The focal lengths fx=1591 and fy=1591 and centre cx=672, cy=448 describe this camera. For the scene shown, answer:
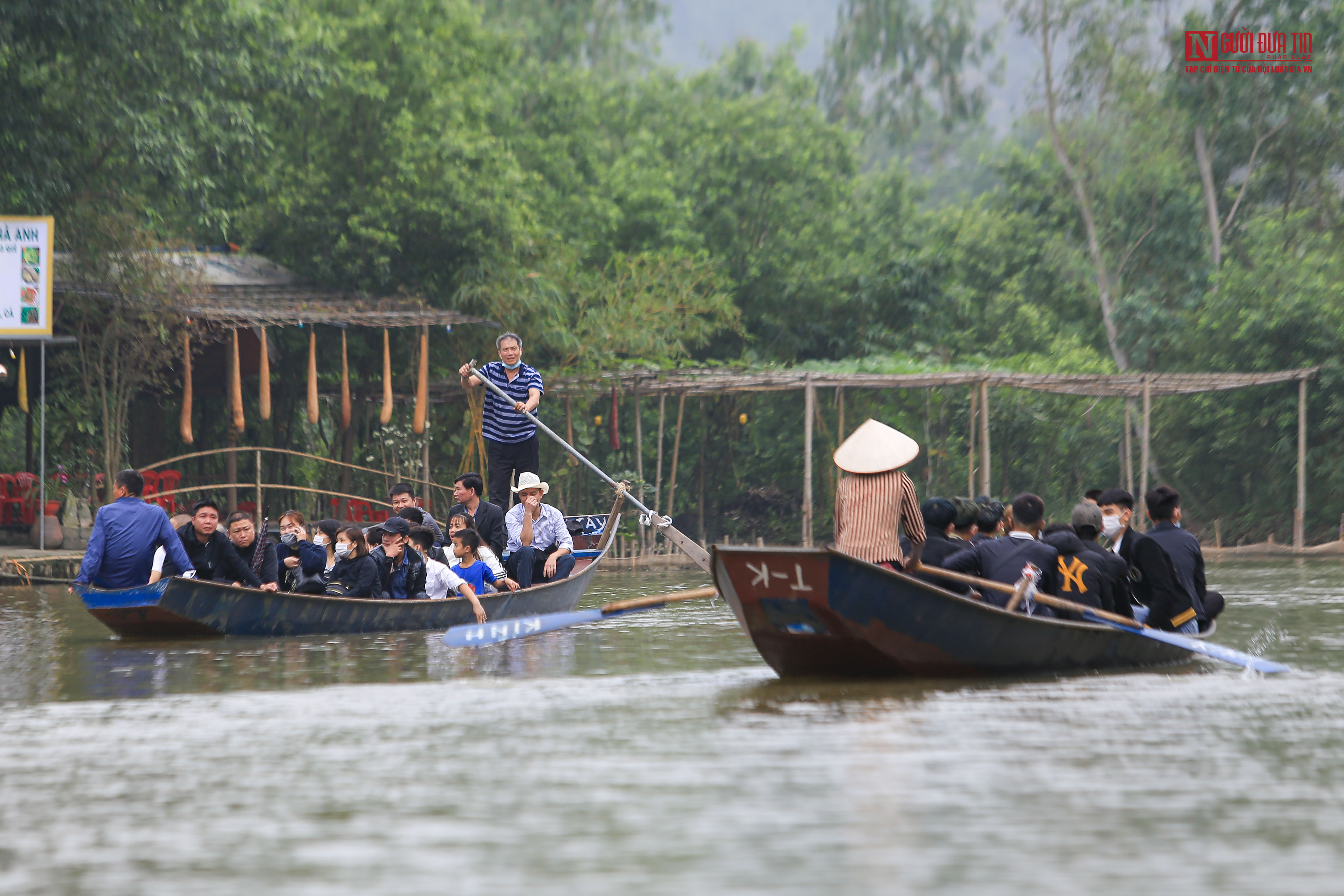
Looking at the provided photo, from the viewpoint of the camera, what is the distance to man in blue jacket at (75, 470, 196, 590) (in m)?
11.0

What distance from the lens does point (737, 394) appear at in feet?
87.1

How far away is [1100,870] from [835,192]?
31.1 m

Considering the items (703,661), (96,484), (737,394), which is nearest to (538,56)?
(737,394)

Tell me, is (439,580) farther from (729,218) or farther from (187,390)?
(729,218)

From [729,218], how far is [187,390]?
1642cm

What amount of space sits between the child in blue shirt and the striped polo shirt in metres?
1.75

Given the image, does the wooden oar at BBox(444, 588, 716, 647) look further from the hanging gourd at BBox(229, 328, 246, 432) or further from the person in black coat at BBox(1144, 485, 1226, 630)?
the hanging gourd at BBox(229, 328, 246, 432)

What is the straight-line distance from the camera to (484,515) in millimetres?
12812

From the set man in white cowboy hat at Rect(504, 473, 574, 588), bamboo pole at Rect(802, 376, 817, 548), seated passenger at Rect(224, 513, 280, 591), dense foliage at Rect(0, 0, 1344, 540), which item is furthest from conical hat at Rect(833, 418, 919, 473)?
dense foliage at Rect(0, 0, 1344, 540)

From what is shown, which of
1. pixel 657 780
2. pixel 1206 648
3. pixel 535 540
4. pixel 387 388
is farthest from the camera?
pixel 387 388

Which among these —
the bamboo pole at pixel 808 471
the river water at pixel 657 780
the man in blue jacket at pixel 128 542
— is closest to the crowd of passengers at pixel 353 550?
the man in blue jacket at pixel 128 542

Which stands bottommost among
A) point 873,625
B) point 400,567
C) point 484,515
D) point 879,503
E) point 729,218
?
point 873,625

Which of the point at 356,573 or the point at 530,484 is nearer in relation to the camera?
the point at 356,573

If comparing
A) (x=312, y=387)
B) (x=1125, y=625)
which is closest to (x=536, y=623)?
(x=1125, y=625)
